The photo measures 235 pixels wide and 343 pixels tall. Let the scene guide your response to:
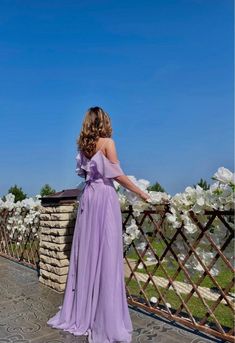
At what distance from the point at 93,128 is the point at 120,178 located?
416 mm

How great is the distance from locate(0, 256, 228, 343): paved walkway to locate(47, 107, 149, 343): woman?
12cm

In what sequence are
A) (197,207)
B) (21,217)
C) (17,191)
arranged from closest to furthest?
(197,207) → (21,217) → (17,191)

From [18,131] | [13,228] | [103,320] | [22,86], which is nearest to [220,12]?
[103,320]

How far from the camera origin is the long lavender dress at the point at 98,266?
242 centimetres

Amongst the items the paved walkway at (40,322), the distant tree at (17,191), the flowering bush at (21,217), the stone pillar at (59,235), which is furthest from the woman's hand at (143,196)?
the distant tree at (17,191)

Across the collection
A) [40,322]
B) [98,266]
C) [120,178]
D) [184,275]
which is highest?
[120,178]

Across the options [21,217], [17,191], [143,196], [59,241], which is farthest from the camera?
[17,191]

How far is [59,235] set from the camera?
3.59 m

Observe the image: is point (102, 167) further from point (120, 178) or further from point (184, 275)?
point (184, 275)

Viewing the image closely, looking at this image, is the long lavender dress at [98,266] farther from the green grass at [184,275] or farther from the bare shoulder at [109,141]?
the green grass at [184,275]

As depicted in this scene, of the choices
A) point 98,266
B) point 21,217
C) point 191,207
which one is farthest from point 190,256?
point 21,217

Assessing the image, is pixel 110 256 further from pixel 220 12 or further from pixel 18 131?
pixel 18 131

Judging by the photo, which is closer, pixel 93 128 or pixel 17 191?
pixel 93 128

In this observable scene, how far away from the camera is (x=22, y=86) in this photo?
26.6 ft
